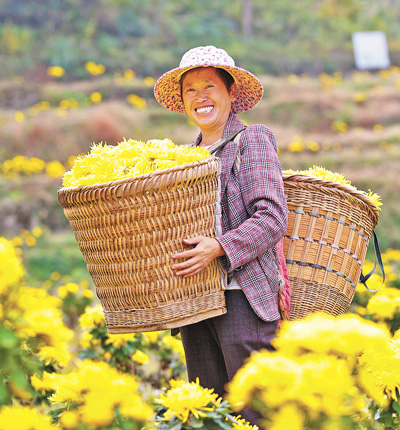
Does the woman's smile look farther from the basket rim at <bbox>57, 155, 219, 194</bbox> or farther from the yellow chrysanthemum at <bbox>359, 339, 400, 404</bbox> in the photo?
the yellow chrysanthemum at <bbox>359, 339, 400, 404</bbox>

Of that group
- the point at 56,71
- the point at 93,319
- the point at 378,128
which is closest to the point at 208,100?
the point at 93,319

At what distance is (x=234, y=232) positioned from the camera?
1.86 m

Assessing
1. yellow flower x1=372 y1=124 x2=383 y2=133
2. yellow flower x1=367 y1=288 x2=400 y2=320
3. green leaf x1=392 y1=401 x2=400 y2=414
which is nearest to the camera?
green leaf x1=392 y1=401 x2=400 y2=414

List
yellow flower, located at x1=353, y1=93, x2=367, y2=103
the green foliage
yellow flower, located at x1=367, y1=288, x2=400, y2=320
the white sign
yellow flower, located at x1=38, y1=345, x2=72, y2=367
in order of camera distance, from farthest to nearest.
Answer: the white sign < the green foliage < yellow flower, located at x1=353, y1=93, x2=367, y2=103 < yellow flower, located at x1=367, y1=288, x2=400, y2=320 < yellow flower, located at x1=38, y1=345, x2=72, y2=367

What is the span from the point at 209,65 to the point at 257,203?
505mm

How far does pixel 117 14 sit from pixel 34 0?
78.3 inches

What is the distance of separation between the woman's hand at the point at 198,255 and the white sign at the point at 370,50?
13.3 meters

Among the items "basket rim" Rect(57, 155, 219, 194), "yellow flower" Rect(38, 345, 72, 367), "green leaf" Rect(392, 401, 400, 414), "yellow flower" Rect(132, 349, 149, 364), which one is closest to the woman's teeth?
"basket rim" Rect(57, 155, 219, 194)

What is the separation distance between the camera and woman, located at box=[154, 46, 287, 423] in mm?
1854

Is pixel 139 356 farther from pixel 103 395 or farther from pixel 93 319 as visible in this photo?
pixel 103 395

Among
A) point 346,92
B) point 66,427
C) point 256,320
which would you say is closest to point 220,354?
point 256,320

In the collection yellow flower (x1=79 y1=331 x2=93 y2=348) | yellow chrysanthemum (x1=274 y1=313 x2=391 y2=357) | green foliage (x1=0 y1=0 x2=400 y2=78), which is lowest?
yellow flower (x1=79 y1=331 x2=93 y2=348)

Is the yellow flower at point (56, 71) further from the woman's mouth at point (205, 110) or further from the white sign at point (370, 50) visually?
the woman's mouth at point (205, 110)

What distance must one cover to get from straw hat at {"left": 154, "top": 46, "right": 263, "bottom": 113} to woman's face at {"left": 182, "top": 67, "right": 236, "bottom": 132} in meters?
0.05
